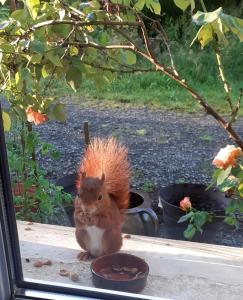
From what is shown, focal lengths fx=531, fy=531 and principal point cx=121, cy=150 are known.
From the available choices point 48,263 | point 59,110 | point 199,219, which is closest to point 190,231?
point 199,219

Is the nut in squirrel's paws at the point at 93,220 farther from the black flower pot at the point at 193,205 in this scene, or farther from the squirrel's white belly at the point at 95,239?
the black flower pot at the point at 193,205

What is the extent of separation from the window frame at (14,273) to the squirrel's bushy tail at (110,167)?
0.17 m

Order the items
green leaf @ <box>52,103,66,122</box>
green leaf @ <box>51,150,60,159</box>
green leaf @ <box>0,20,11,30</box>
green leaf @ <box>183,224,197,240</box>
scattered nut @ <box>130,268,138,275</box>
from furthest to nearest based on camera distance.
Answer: green leaf @ <box>51,150,60,159</box> → green leaf @ <box>183,224,197,240</box> → scattered nut @ <box>130,268,138,275</box> → green leaf @ <box>52,103,66,122</box> → green leaf @ <box>0,20,11,30</box>

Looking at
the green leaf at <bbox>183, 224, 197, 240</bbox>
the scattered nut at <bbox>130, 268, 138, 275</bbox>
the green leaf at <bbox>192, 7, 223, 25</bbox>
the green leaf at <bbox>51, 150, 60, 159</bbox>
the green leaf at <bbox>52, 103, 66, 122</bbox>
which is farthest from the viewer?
the green leaf at <bbox>51, 150, 60, 159</bbox>

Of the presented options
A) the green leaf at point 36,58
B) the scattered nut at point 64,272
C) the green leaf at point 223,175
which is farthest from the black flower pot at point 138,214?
the green leaf at point 36,58

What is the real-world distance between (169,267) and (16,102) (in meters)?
0.36

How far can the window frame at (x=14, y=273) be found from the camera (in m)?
0.68

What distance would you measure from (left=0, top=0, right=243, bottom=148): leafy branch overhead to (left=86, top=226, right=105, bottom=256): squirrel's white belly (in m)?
0.21

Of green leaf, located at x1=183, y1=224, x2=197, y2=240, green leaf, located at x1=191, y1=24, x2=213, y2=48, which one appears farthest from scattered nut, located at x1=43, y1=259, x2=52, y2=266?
green leaf, located at x1=191, y1=24, x2=213, y2=48

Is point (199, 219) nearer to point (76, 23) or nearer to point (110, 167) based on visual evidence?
point (110, 167)

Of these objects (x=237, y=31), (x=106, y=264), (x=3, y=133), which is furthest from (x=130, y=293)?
(x=237, y=31)

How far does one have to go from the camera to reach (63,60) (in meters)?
0.66

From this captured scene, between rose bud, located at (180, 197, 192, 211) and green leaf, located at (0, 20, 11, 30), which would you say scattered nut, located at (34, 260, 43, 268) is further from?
green leaf, located at (0, 20, 11, 30)

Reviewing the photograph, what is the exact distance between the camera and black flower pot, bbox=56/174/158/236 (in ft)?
3.15
